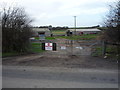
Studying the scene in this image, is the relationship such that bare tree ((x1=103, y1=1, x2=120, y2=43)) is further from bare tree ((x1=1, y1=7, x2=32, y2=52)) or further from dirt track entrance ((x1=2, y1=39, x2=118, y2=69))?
bare tree ((x1=1, y1=7, x2=32, y2=52))

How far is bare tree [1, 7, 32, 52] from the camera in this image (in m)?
13.4

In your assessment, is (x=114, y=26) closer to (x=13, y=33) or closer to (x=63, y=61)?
(x=63, y=61)

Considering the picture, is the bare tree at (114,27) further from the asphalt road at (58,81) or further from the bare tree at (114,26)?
the asphalt road at (58,81)

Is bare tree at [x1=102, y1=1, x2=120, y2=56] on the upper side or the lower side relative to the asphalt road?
upper

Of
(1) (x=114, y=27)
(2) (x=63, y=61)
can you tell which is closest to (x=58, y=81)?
(2) (x=63, y=61)

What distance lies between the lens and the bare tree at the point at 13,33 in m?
13.4

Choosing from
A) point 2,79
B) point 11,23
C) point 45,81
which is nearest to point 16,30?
point 11,23

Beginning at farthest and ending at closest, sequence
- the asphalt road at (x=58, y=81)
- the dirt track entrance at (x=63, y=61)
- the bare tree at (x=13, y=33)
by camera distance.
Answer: the bare tree at (x=13, y=33), the dirt track entrance at (x=63, y=61), the asphalt road at (x=58, y=81)

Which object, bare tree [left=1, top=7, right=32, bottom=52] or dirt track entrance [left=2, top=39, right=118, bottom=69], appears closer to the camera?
dirt track entrance [left=2, top=39, right=118, bottom=69]

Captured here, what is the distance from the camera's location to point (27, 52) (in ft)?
45.9

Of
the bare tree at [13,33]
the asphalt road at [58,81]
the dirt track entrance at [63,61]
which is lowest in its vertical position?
the asphalt road at [58,81]

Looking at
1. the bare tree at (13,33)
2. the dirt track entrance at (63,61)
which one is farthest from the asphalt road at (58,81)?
the bare tree at (13,33)

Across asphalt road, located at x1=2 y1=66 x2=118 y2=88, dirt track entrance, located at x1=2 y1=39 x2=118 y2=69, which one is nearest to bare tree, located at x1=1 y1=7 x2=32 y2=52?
dirt track entrance, located at x1=2 y1=39 x2=118 y2=69

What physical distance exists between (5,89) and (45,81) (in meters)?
1.54
